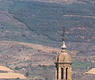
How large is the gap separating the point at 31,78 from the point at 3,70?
1524 centimetres

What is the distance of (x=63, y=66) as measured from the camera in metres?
42.0

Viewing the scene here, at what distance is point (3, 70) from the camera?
639ft

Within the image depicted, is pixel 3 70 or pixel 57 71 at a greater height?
pixel 3 70

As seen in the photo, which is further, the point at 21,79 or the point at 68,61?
the point at 21,79

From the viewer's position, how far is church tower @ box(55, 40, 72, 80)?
41.9m

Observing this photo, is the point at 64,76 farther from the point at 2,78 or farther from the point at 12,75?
the point at 12,75

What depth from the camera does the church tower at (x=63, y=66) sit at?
41938 millimetres

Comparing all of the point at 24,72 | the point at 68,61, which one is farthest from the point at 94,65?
the point at 68,61

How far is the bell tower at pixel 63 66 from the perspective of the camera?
41938 millimetres

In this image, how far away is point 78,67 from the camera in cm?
19988

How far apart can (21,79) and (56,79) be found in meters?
135

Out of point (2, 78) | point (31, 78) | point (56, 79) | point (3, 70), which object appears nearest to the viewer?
point (56, 79)

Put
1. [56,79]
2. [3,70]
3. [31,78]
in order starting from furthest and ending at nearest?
1. [3,70]
2. [31,78]
3. [56,79]

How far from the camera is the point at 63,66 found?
138ft
